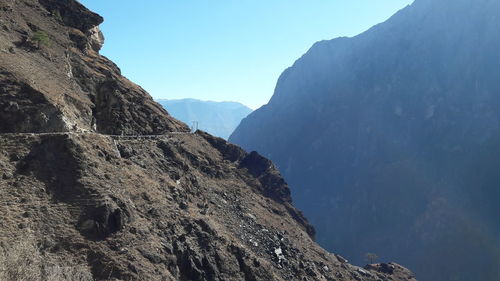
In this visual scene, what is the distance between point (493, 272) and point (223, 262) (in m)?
173

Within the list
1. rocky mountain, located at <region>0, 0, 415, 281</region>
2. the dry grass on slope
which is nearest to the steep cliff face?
rocky mountain, located at <region>0, 0, 415, 281</region>

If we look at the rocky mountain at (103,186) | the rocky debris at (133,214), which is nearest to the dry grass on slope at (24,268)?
the rocky mountain at (103,186)

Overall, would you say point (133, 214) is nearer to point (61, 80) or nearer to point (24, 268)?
point (24, 268)

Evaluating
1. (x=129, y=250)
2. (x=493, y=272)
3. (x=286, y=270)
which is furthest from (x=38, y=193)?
(x=493, y=272)

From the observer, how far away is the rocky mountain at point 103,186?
93.1 feet

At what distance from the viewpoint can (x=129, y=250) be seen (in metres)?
30.8

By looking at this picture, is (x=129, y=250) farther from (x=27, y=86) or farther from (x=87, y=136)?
(x=27, y=86)

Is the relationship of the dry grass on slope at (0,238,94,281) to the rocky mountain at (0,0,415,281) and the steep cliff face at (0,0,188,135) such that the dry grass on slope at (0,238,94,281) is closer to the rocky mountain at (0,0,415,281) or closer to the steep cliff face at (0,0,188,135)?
the rocky mountain at (0,0,415,281)

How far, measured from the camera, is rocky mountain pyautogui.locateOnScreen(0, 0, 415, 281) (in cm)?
2839

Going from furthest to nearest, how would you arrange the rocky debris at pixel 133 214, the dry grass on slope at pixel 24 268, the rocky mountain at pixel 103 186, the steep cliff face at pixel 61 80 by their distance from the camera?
the steep cliff face at pixel 61 80 → the rocky debris at pixel 133 214 → the rocky mountain at pixel 103 186 → the dry grass on slope at pixel 24 268

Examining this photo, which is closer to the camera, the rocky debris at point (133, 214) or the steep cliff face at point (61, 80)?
the rocky debris at point (133, 214)

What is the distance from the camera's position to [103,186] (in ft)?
112

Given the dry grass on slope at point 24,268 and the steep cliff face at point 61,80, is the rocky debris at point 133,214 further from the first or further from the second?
the dry grass on slope at point 24,268

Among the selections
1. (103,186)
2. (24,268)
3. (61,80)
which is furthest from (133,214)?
(61,80)
